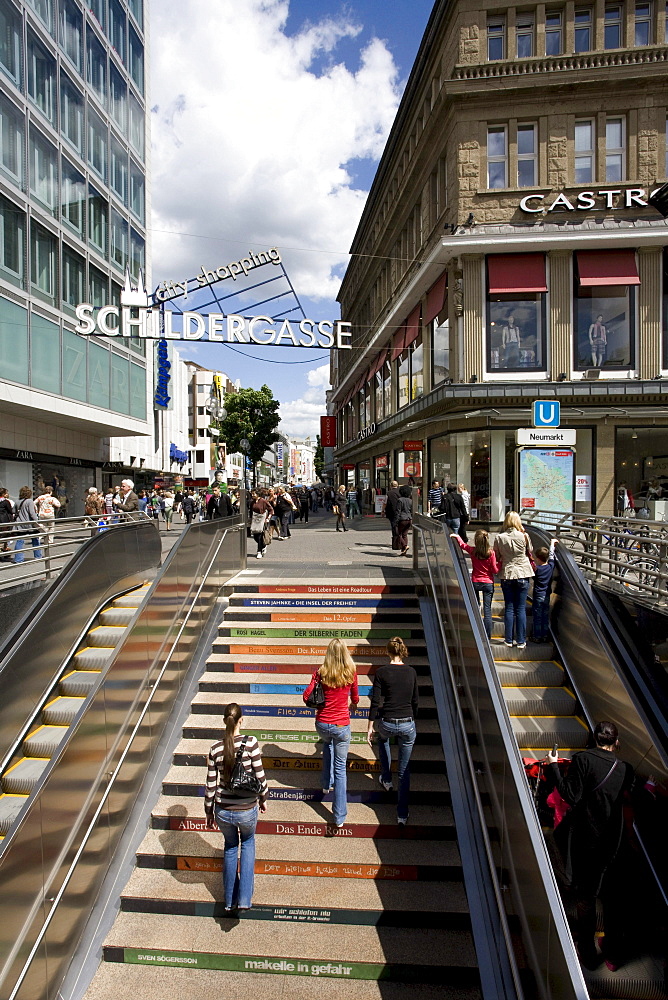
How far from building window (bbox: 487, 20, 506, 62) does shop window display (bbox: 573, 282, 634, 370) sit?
26.6 ft

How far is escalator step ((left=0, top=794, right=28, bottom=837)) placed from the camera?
16.0 ft

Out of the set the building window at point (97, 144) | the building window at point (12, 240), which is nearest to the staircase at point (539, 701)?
the building window at point (12, 240)

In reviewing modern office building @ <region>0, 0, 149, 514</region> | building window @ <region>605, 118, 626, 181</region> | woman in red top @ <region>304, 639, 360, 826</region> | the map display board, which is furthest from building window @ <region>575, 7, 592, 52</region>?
woman in red top @ <region>304, 639, 360, 826</region>

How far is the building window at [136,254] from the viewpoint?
2747 cm

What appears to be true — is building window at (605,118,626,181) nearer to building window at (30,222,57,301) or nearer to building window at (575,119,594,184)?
building window at (575,119,594,184)

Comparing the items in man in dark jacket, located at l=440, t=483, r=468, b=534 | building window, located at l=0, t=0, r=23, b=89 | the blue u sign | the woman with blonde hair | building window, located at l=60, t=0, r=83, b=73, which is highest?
building window, located at l=60, t=0, r=83, b=73

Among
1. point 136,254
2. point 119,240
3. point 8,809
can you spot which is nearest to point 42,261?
point 119,240

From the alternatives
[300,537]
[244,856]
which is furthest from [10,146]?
[244,856]

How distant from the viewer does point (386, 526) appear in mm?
23281

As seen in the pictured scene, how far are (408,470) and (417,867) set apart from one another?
19258 millimetres

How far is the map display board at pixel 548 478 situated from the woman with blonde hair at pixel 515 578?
553cm

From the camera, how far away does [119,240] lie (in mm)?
26062

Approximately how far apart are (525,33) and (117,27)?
17874 millimetres

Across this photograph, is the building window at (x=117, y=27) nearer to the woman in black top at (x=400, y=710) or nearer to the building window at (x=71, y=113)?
the building window at (x=71, y=113)
